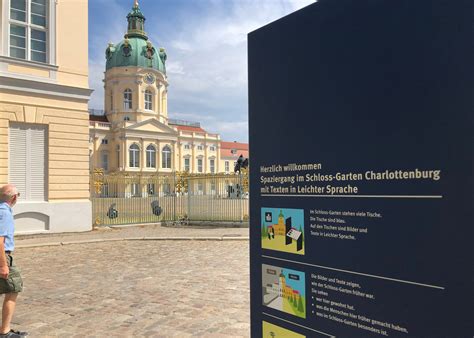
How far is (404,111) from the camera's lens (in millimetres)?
2000

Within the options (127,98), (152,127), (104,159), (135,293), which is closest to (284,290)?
(135,293)

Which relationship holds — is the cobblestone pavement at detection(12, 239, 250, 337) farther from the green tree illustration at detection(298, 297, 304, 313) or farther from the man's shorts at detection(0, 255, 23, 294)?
the green tree illustration at detection(298, 297, 304, 313)

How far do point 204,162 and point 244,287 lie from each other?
247 feet

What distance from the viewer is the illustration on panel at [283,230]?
2562mm

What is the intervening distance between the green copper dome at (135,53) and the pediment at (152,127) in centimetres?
1075

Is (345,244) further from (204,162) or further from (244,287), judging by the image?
(204,162)

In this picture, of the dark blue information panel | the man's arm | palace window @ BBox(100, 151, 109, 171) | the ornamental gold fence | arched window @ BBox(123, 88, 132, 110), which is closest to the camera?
the dark blue information panel

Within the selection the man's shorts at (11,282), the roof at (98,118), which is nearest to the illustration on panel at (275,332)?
the man's shorts at (11,282)

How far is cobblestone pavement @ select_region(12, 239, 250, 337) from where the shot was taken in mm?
5281

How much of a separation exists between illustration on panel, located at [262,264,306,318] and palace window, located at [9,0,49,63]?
16.2 metres

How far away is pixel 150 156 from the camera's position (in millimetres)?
70562

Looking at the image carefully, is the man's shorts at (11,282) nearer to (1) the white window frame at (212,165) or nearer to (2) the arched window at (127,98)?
(2) the arched window at (127,98)

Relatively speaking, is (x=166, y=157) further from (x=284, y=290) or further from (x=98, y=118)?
(x=284, y=290)

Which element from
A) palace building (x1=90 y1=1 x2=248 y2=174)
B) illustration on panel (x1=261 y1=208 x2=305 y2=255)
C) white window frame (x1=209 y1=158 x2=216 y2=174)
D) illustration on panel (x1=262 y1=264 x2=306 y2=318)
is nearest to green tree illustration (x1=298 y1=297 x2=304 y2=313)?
illustration on panel (x1=262 y1=264 x2=306 y2=318)
